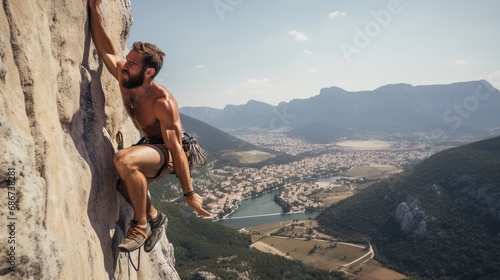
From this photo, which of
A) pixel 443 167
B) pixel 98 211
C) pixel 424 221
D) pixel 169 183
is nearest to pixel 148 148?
pixel 98 211

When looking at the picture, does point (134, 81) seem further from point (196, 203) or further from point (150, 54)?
point (196, 203)

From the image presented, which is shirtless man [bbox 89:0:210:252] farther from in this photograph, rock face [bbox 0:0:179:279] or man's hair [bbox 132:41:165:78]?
rock face [bbox 0:0:179:279]

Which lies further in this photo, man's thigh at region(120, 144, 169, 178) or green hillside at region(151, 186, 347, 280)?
green hillside at region(151, 186, 347, 280)

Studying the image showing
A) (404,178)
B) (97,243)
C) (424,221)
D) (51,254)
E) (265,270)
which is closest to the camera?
(51,254)

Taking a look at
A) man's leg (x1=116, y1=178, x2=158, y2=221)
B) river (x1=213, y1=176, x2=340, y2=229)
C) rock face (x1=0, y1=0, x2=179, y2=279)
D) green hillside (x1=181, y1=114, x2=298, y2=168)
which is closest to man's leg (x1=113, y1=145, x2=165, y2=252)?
rock face (x1=0, y1=0, x2=179, y2=279)

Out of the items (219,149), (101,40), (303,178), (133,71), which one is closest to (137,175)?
(133,71)

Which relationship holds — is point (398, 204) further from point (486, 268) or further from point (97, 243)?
point (97, 243)

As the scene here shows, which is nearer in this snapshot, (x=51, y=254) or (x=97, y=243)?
(x=51, y=254)
